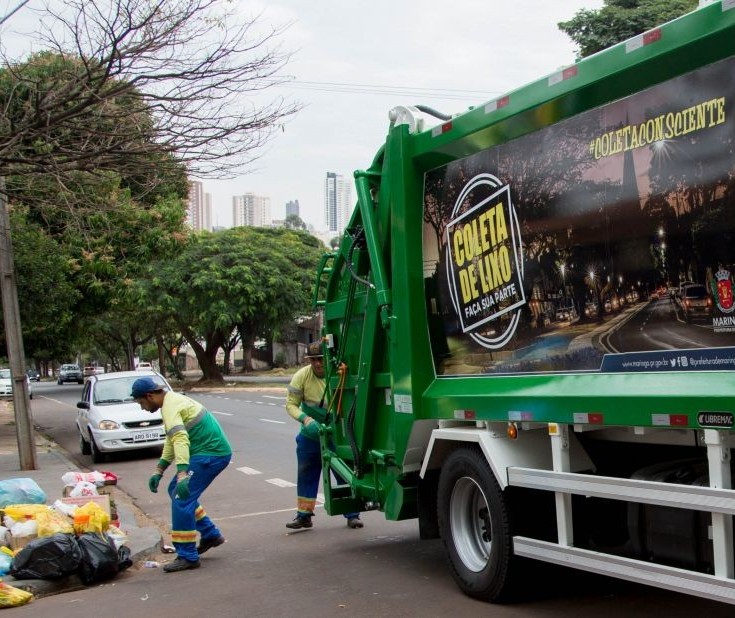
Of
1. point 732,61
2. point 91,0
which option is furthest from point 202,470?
point 732,61

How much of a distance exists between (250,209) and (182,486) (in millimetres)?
168411

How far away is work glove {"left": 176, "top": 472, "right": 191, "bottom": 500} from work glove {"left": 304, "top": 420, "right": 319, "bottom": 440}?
1408 millimetres

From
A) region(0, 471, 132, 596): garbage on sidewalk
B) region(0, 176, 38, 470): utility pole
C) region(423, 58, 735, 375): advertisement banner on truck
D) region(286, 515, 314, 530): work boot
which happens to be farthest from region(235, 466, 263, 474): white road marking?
region(423, 58, 735, 375): advertisement banner on truck

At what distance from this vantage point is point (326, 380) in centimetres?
778

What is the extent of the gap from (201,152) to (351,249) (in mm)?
3285

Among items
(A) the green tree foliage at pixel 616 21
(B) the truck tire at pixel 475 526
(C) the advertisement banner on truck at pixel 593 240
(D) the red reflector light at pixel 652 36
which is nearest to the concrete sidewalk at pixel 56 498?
(B) the truck tire at pixel 475 526

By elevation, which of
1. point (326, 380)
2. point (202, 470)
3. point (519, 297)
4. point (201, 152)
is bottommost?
point (202, 470)

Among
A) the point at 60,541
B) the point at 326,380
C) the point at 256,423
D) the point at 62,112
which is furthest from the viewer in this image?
the point at 256,423

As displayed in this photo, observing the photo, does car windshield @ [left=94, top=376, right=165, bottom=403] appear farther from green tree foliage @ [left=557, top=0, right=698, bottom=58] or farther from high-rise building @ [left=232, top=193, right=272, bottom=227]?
high-rise building @ [left=232, top=193, right=272, bottom=227]

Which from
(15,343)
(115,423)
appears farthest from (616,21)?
(15,343)

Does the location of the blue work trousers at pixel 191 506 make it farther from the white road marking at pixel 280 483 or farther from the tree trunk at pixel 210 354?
the tree trunk at pixel 210 354

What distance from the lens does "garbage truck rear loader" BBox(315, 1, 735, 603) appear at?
4.02 m

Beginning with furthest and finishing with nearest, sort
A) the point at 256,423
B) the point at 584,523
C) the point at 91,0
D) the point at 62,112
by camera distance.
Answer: the point at 256,423 < the point at 62,112 < the point at 91,0 < the point at 584,523

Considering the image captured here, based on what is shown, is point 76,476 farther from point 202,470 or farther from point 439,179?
point 439,179
